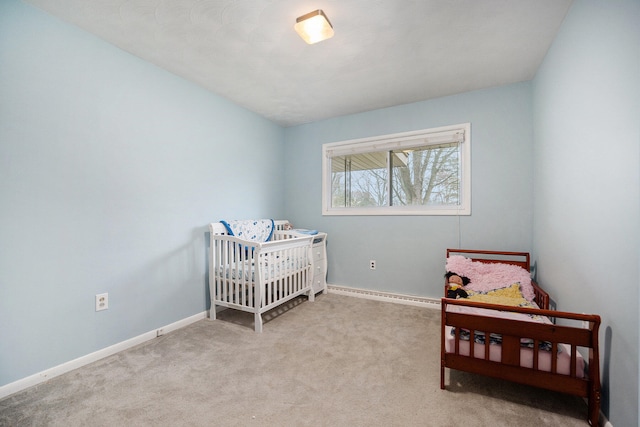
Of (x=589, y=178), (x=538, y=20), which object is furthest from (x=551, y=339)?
(x=538, y=20)

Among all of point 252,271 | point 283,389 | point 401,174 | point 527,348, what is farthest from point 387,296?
point 283,389

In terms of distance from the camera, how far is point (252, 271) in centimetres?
234

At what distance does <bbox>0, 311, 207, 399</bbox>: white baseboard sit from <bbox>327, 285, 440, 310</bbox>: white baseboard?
1691 mm

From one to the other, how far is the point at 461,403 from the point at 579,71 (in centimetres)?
192

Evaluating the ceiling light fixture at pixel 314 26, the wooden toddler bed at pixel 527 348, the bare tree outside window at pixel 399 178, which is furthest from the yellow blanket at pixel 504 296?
the ceiling light fixture at pixel 314 26

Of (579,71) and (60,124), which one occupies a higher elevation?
(579,71)

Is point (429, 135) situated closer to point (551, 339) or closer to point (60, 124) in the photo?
point (551, 339)

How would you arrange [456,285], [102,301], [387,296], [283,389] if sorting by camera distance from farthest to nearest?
[387,296]
[456,285]
[102,301]
[283,389]

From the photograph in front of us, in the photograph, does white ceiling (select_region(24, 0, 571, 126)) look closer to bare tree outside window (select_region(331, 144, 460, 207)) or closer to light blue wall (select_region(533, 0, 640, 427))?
light blue wall (select_region(533, 0, 640, 427))

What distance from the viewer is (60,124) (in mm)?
1618

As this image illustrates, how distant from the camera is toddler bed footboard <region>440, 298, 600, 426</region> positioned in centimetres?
118

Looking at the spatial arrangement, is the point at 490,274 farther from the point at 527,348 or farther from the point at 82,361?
the point at 82,361

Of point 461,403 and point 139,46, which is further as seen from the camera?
point 139,46

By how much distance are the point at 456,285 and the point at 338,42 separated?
2.02 m
